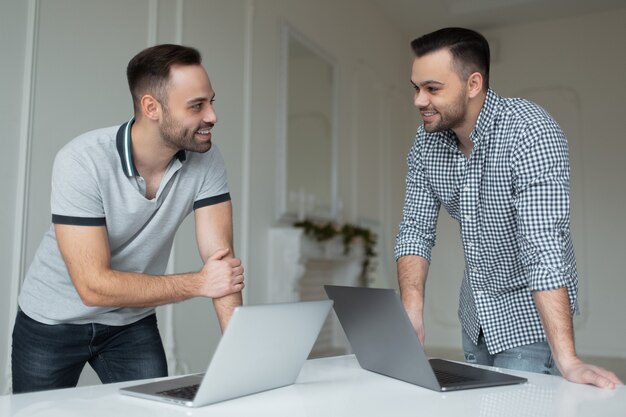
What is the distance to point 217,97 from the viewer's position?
4.00 meters

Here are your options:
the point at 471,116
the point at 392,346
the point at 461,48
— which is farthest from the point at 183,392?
the point at 461,48

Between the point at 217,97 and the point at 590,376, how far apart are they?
3.09 meters

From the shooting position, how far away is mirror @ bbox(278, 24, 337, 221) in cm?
464

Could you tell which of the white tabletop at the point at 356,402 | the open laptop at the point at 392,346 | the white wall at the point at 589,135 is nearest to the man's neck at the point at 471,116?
the open laptop at the point at 392,346

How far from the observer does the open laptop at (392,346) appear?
4.12 ft

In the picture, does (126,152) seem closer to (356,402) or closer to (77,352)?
(77,352)

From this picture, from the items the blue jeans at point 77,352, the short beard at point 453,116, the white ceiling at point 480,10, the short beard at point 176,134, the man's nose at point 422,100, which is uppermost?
→ the white ceiling at point 480,10

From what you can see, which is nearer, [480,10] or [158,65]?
[158,65]

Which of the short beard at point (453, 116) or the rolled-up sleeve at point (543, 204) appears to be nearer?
the rolled-up sleeve at point (543, 204)

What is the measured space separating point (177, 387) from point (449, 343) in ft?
19.9

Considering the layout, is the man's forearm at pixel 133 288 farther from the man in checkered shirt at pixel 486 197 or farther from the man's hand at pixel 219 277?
the man in checkered shirt at pixel 486 197

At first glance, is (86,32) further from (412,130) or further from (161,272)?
(412,130)

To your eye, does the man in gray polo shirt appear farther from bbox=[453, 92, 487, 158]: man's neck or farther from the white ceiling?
the white ceiling

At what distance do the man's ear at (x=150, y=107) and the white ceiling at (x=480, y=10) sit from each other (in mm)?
4923
